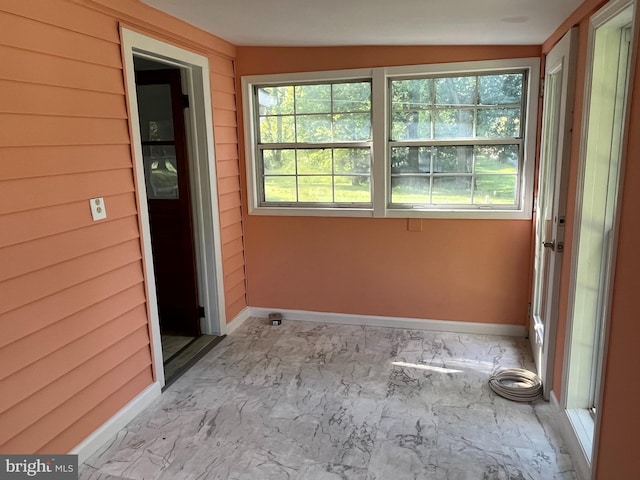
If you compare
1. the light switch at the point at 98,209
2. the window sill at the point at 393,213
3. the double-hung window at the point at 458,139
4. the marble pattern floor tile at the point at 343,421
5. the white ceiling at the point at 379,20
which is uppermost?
the white ceiling at the point at 379,20

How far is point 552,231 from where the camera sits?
264 centimetres

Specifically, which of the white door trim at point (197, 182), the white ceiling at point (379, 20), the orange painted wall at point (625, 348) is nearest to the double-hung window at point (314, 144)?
the white ceiling at point (379, 20)

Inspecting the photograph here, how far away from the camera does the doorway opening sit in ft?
6.62

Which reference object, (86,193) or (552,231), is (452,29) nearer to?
(552,231)

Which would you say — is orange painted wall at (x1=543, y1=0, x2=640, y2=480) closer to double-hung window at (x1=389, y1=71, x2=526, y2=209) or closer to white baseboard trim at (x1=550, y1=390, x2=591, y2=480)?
white baseboard trim at (x1=550, y1=390, x2=591, y2=480)

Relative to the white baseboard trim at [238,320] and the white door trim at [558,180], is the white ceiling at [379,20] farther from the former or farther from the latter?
the white baseboard trim at [238,320]

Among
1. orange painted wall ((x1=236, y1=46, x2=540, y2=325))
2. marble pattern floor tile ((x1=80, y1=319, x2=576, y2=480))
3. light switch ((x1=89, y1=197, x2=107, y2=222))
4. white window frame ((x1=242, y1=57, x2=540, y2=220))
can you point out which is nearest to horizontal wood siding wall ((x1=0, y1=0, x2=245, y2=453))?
light switch ((x1=89, y1=197, x2=107, y2=222))

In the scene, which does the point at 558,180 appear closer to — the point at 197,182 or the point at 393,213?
the point at 393,213

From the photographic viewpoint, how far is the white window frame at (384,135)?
10.8ft

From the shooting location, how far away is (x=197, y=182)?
3.51m

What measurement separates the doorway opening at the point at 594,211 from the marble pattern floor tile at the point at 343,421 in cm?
30

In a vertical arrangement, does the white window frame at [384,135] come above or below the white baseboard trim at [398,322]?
above

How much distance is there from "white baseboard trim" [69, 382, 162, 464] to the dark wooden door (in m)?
1.00

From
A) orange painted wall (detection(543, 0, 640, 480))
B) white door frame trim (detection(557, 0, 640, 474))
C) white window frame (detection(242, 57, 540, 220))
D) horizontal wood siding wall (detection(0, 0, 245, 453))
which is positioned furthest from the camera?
white window frame (detection(242, 57, 540, 220))
